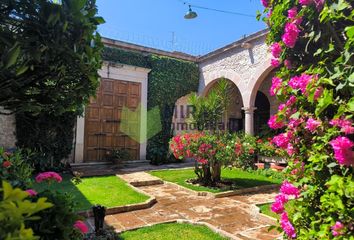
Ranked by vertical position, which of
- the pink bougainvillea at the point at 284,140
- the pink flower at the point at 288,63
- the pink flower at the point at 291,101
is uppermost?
the pink flower at the point at 288,63

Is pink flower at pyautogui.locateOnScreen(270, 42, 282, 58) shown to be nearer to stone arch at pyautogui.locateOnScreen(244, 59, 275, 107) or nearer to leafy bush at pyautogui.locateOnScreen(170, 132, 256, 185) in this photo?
leafy bush at pyautogui.locateOnScreen(170, 132, 256, 185)

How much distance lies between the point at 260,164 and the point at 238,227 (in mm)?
5994

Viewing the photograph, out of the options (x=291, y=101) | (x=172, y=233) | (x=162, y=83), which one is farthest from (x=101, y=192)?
(x=162, y=83)

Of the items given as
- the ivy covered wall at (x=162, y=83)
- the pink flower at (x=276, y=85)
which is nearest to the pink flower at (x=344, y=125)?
the pink flower at (x=276, y=85)

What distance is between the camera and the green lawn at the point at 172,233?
151 inches

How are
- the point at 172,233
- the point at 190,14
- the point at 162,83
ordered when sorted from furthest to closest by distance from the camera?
the point at 162,83
the point at 190,14
the point at 172,233

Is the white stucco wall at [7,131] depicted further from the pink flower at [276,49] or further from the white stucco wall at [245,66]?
the pink flower at [276,49]

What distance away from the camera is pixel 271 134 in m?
2.70

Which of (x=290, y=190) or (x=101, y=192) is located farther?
(x=101, y=192)

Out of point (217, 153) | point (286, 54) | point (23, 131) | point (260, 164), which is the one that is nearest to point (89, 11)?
point (286, 54)

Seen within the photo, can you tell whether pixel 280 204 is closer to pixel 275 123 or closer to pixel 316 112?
pixel 275 123

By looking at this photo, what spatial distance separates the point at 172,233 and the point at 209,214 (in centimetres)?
124

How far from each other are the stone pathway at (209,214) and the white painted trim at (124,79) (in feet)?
14.7

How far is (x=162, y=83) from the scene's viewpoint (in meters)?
12.1
